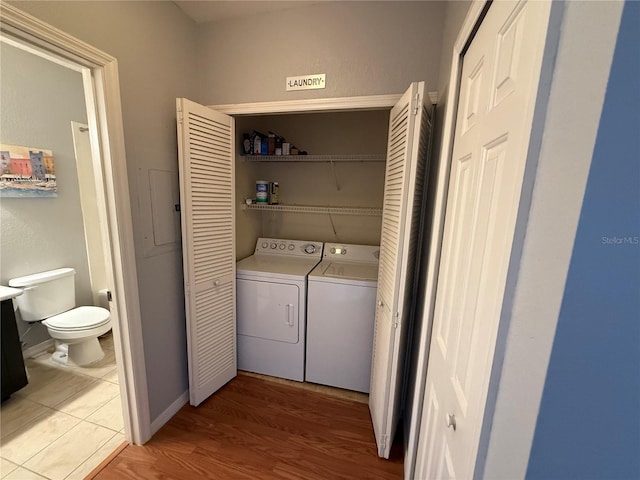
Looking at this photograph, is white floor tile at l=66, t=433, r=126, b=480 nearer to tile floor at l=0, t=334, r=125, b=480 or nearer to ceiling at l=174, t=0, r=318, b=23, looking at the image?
tile floor at l=0, t=334, r=125, b=480

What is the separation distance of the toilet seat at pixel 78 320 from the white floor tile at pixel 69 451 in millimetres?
732

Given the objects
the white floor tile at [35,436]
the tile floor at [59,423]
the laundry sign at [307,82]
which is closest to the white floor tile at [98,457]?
the tile floor at [59,423]

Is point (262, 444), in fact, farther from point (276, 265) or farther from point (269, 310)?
point (276, 265)

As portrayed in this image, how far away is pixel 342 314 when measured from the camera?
2.00 metres

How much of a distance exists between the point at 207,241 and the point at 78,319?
4.98 ft

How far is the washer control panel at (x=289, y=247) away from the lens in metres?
2.59

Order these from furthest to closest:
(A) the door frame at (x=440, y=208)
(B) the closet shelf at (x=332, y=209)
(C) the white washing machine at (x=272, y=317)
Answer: (B) the closet shelf at (x=332, y=209), (C) the white washing machine at (x=272, y=317), (A) the door frame at (x=440, y=208)

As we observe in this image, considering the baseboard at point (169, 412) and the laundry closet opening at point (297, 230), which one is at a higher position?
the laundry closet opening at point (297, 230)

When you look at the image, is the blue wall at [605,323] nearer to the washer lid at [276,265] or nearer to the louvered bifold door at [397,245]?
the louvered bifold door at [397,245]

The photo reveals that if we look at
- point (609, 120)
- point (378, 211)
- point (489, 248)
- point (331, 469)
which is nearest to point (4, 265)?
point (331, 469)

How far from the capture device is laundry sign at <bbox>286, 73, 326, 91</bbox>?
160cm

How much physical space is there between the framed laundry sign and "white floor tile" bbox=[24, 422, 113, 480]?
73.8 inches

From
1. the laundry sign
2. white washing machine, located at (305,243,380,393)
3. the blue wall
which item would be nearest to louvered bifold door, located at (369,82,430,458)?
white washing machine, located at (305,243,380,393)

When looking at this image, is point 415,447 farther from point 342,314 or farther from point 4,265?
point 4,265
